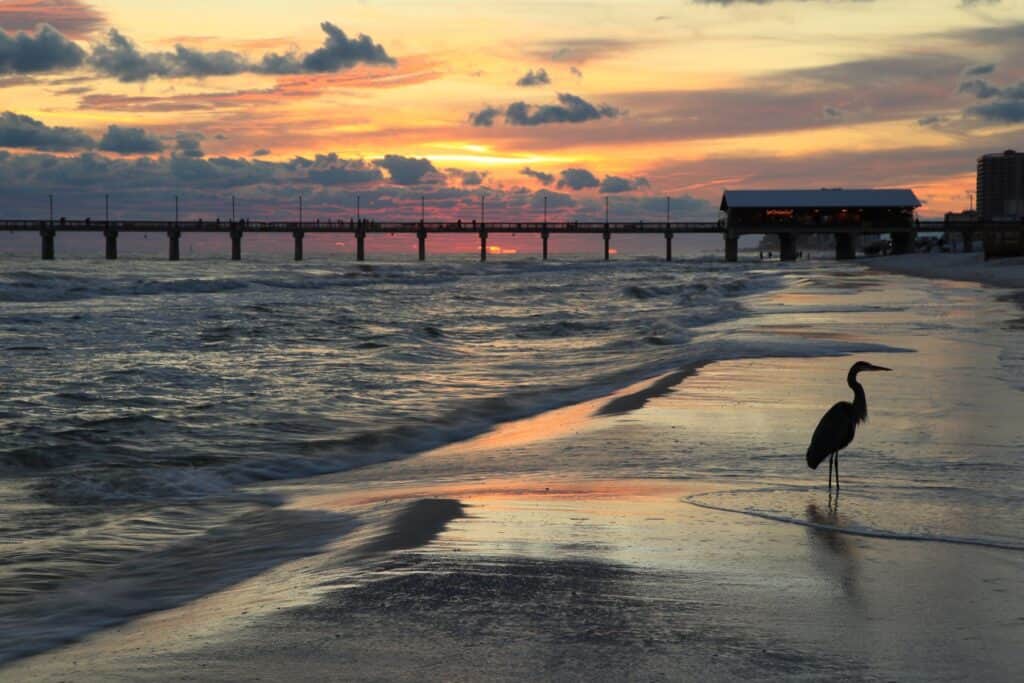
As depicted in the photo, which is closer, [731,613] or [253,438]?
[731,613]

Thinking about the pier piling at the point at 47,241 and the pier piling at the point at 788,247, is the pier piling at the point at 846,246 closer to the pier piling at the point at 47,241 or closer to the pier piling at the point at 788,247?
the pier piling at the point at 788,247

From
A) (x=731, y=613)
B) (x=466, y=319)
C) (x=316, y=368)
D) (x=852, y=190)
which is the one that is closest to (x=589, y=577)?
(x=731, y=613)

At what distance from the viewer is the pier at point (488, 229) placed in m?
120

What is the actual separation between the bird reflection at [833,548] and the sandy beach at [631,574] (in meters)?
0.02

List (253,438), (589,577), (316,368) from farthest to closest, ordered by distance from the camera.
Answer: (316,368) < (253,438) < (589,577)

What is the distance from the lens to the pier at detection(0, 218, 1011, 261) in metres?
120

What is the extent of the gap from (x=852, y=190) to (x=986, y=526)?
403 ft

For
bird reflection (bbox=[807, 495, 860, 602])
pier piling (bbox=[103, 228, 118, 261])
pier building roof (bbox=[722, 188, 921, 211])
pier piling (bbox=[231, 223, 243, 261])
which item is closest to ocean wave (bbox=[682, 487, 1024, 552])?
bird reflection (bbox=[807, 495, 860, 602])

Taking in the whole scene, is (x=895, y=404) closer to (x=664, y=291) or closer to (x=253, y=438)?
(x=253, y=438)

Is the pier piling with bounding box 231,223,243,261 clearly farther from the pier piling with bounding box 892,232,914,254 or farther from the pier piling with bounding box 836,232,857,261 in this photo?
the pier piling with bounding box 892,232,914,254

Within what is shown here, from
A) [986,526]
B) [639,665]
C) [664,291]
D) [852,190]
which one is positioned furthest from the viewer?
[852,190]

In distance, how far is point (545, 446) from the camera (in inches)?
430

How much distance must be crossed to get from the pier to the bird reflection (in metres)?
116

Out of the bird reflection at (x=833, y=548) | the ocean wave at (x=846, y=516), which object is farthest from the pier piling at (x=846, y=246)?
the bird reflection at (x=833, y=548)
